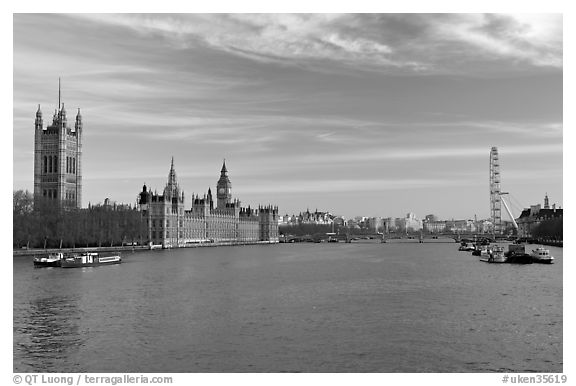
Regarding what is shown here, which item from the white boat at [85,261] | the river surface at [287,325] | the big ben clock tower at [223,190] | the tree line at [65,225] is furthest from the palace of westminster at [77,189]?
the river surface at [287,325]

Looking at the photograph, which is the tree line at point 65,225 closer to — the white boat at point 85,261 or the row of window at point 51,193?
the white boat at point 85,261

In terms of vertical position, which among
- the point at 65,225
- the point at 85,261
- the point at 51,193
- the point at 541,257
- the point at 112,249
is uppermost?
the point at 51,193

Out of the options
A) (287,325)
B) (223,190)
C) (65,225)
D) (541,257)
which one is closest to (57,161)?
(65,225)

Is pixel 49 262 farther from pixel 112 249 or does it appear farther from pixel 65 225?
pixel 112 249

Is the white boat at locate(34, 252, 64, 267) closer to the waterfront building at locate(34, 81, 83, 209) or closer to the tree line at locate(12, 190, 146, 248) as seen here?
the tree line at locate(12, 190, 146, 248)

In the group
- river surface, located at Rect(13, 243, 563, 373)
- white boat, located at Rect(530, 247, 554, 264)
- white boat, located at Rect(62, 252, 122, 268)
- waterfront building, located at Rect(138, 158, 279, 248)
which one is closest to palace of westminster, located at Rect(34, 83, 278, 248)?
waterfront building, located at Rect(138, 158, 279, 248)
